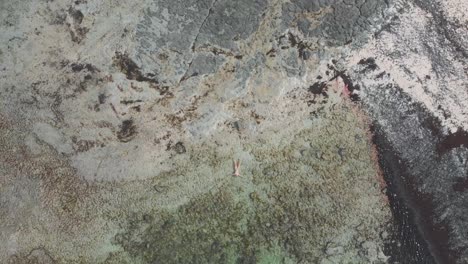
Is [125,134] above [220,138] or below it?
below

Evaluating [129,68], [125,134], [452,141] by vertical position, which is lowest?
[125,134]

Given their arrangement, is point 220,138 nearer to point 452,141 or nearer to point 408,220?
point 408,220

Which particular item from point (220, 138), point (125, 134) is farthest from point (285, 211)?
point (125, 134)

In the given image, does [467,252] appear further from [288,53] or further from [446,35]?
[288,53]

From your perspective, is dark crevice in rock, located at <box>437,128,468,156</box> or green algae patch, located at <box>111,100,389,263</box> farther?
dark crevice in rock, located at <box>437,128,468,156</box>

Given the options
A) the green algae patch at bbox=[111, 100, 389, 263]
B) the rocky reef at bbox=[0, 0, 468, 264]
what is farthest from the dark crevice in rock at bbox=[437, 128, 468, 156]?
the green algae patch at bbox=[111, 100, 389, 263]

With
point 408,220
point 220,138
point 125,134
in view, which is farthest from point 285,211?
point 125,134

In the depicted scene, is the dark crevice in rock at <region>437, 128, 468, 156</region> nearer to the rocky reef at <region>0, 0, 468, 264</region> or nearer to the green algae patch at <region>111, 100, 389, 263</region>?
the rocky reef at <region>0, 0, 468, 264</region>

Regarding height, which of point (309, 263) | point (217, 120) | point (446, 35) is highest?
point (446, 35)

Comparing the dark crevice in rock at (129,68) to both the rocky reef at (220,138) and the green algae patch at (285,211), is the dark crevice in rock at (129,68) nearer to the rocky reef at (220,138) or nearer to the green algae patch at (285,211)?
the rocky reef at (220,138)

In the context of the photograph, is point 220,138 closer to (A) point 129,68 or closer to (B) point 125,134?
(B) point 125,134

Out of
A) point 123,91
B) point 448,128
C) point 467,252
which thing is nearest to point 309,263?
point 467,252
